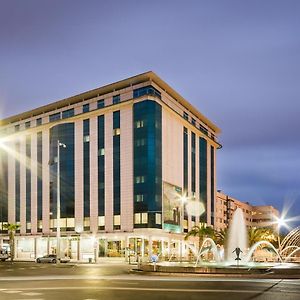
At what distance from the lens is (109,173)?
89.4m

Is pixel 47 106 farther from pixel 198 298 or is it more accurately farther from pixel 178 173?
pixel 198 298

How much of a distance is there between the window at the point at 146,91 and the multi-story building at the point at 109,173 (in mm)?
176

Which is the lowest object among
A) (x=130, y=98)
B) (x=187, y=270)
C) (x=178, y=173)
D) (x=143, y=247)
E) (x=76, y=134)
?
(x=143, y=247)

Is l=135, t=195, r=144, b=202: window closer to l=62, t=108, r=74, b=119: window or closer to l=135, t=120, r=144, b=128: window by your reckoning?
l=135, t=120, r=144, b=128: window

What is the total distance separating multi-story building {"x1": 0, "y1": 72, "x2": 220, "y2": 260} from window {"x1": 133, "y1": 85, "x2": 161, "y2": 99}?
6.9 inches

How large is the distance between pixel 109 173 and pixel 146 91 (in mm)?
16047

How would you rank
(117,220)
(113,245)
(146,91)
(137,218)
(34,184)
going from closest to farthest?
(137,218) → (146,91) → (117,220) → (113,245) → (34,184)

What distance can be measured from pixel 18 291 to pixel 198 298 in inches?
357

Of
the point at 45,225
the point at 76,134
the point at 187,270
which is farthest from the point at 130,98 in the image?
the point at 187,270

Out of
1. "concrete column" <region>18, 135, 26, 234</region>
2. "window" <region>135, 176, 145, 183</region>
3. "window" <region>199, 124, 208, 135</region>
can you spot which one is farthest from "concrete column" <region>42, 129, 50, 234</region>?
"window" <region>199, 124, 208, 135</region>

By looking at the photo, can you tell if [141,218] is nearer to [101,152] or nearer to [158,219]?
[158,219]

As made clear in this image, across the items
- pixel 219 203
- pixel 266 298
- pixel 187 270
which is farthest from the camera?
pixel 219 203

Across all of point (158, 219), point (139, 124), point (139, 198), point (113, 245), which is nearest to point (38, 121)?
point (139, 124)

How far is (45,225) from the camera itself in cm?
9962
